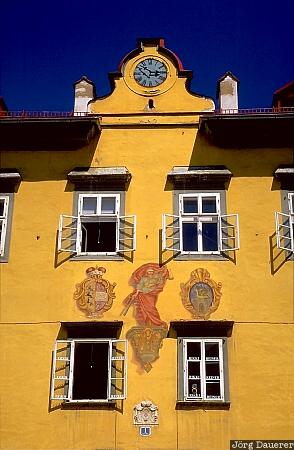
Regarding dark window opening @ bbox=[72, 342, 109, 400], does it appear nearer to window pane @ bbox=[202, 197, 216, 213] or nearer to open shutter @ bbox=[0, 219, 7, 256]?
open shutter @ bbox=[0, 219, 7, 256]

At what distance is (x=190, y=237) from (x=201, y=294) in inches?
56.3

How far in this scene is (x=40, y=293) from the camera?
14891 mm

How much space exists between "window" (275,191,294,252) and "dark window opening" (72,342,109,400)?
14.6 feet

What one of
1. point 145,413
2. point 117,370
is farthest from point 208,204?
point 145,413

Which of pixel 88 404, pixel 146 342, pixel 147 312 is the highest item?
pixel 147 312

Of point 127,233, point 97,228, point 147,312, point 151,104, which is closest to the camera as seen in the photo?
point 147,312

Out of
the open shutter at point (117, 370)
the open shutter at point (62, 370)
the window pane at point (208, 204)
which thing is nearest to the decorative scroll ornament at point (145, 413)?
the open shutter at point (117, 370)

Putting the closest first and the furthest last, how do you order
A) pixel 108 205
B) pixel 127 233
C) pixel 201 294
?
1. pixel 201 294
2. pixel 127 233
3. pixel 108 205

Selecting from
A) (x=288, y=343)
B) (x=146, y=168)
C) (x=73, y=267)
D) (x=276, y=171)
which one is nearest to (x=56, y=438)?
(x=73, y=267)

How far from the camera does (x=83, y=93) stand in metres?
17.1

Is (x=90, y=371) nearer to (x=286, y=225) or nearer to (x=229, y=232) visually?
(x=229, y=232)

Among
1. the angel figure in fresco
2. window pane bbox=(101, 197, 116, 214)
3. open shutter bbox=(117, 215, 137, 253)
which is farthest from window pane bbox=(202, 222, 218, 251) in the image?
window pane bbox=(101, 197, 116, 214)

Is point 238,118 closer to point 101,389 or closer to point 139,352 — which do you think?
point 139,352

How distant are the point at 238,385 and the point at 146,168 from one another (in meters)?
5.39
